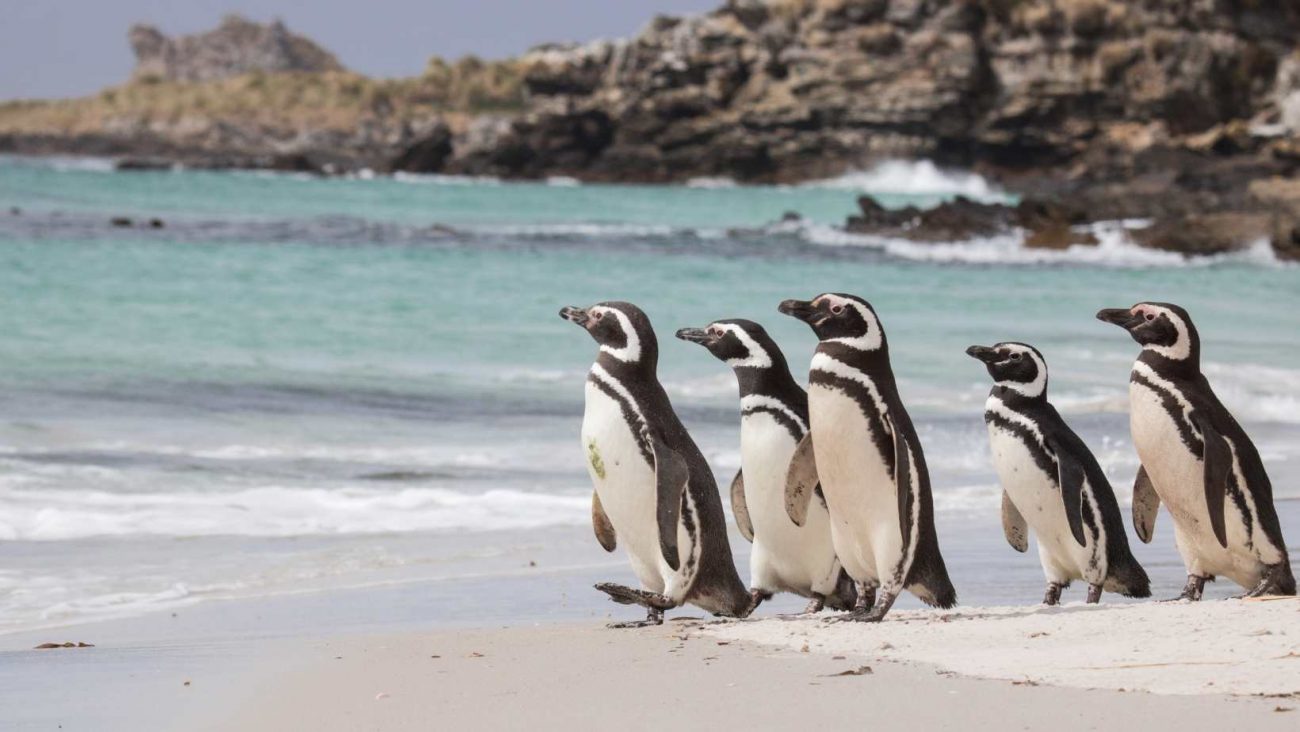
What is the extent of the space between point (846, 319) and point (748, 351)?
12.8 inches

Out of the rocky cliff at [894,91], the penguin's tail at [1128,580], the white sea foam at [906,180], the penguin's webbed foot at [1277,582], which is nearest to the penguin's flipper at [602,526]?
the penguin's tail at [1128,580]

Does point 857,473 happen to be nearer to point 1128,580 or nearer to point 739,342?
point 739,342

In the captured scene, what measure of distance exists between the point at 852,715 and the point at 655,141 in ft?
238

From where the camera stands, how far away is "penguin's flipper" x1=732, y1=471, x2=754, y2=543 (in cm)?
500

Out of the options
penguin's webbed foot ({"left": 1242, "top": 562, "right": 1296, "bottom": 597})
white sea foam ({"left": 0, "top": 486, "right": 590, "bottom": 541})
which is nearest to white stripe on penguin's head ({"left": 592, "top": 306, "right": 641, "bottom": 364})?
penguin's webbed foot ({"left": 1242, "top": 562, "right": 1296, "bottom": 597})

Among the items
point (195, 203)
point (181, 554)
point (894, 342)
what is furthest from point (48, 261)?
point (195, 203)

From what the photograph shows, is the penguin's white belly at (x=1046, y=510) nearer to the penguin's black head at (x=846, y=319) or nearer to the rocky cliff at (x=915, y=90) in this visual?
the penguin's black head at (x=846, y=319)

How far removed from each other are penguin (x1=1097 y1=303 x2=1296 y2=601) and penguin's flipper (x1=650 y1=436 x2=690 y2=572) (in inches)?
51.0

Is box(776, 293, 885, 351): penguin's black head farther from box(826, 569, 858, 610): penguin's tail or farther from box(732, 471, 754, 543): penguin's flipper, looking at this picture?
box(826, 569, 858, 610): penguin's tail

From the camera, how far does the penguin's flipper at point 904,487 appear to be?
15.2ft

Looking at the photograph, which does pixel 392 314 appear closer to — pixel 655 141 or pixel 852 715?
pixel 852 715

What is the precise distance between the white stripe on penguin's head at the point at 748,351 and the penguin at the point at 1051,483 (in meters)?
0.55

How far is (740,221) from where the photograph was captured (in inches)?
1559

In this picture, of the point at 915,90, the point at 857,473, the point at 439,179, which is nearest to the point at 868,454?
the point at 857,473
